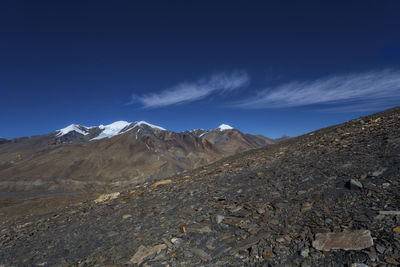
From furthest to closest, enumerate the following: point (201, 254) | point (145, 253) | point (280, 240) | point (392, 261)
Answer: point (145, 253) → point (201, 254) → point (280, 240) → point (392, 261)

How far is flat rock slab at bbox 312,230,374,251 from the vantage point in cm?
289

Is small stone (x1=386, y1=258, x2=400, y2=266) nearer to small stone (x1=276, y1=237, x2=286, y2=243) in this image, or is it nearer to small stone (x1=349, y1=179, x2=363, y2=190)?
small stone (x1=276, y1=237, x2=286, y2=243)

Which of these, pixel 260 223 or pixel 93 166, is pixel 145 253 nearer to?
pixel 260 223

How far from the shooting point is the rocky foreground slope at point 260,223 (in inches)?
123

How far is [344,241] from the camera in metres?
3.04

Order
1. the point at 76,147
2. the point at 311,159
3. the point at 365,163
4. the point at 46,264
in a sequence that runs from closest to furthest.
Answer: the point at 46,264, the point at 365,163, the point at 311,159, the point at 76,147

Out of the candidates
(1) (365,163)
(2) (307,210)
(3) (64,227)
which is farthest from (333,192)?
(3) (64,227)

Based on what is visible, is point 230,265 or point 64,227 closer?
point 230,265

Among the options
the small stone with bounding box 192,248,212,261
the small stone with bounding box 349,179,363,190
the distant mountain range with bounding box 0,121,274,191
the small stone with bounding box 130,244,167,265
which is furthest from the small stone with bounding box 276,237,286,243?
the distant mountain range with bounding box 0,121,274,191

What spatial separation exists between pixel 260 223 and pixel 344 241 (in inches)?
58.4

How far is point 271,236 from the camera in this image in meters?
Answer: 3.66

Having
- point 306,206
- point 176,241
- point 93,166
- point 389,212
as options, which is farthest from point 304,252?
point 93,166

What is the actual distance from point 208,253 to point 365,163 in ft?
16.6

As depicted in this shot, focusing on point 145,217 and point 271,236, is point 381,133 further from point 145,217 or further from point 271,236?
point 145,217
